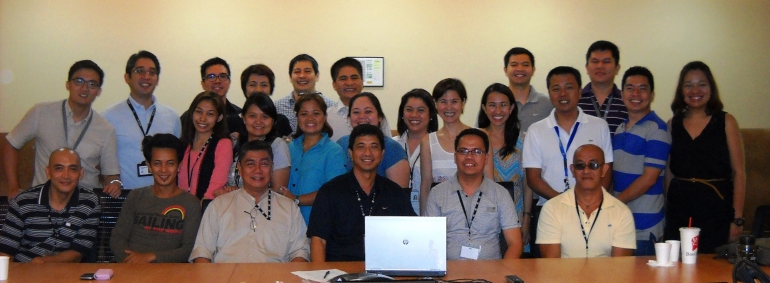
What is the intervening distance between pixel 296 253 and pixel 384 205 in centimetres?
53

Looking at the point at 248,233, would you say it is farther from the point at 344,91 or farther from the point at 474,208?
the point at 344,91

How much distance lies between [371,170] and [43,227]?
5.90 ft

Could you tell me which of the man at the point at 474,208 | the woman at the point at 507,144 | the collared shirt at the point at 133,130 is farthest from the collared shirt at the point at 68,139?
the woman at the point at 507,144

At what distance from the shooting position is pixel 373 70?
6992mm

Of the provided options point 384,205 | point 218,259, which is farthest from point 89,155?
point 384,205

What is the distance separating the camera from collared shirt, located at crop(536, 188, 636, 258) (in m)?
3.79

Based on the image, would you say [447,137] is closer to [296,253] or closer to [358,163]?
[358,163]

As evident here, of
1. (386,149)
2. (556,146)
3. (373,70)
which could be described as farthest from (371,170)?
(373,70)

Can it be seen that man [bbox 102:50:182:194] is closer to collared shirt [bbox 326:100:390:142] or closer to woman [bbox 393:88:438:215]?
collared shirt [bbox 326:100:390:142]

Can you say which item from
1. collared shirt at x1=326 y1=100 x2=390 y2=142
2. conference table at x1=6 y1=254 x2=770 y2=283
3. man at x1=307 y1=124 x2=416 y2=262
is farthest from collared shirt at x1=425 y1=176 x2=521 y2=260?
collared shirt at x1=326 y1=100 x2=390 y2=142

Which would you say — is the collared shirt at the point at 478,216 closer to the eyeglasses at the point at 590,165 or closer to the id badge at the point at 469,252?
the id badge at the point at 469,252

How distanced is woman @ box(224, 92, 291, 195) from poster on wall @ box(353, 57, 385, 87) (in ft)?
7.92

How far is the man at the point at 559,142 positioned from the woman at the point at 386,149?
2.48ft

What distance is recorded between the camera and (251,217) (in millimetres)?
3932
